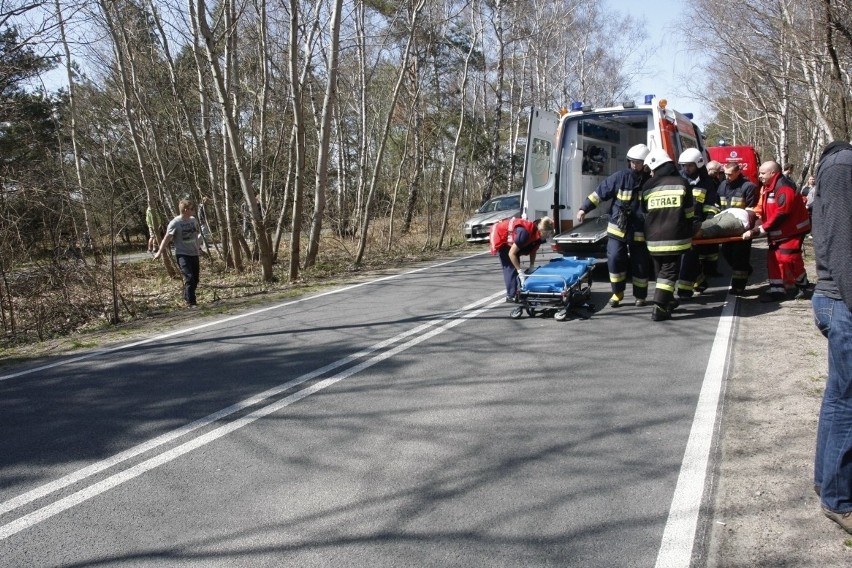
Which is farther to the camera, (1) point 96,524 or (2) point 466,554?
(1) point 96,524

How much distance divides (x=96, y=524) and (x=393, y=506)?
1547 mm

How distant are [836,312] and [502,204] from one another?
18.9m

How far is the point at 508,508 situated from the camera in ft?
11.2

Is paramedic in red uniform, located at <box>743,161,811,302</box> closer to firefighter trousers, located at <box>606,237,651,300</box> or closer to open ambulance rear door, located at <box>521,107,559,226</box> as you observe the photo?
firefighter trousers, located at <box>606,237,651,300</box>

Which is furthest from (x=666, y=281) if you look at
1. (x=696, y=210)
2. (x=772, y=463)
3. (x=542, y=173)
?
(x=542, y=173)

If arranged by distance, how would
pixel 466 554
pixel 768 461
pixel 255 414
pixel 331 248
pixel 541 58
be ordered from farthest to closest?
pixel 541 58
pixel 331 248
pixel 255 414
pixel 768 461
pixel 466 554

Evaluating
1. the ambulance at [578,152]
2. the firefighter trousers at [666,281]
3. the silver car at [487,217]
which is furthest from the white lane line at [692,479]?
the silver car at [487,217]

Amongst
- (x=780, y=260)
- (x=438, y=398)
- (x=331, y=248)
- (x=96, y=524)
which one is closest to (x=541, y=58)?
(x=331, y=248)

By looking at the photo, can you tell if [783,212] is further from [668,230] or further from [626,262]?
[626,262]

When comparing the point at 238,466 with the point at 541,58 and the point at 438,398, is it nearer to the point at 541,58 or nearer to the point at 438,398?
the point at 438,398

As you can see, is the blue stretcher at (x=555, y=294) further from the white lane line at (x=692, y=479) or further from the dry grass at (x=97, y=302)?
the dry grass at (x=97, y=302)

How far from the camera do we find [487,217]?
68.0 ft

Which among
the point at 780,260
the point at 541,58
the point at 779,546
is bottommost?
the point at 779,546

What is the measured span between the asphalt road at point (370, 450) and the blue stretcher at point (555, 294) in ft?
1.44
